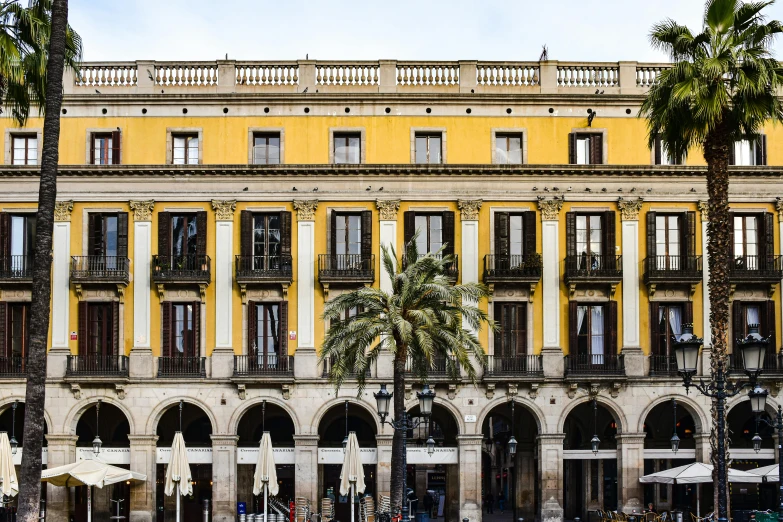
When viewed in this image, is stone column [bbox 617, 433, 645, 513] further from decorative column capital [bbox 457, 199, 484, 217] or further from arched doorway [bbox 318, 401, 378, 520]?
decorative column capital [bbox 457, 199, 484, 217]

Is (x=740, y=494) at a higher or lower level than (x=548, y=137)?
lower

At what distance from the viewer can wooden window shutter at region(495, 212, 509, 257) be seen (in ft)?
149

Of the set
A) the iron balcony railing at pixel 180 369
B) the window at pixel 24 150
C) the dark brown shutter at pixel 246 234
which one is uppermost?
the window at pixel 24 150

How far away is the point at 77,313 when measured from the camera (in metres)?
44.9

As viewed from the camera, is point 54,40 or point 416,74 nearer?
point 54,40

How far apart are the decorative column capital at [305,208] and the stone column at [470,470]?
1019cm

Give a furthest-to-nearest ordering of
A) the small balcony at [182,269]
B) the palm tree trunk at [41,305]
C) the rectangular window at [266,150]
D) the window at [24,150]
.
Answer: the rectangular window at [266,150], the window at [24,150], the small balcony at [182,269], the palm tree trunk at [41,305]

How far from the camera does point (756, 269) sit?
1775 inches

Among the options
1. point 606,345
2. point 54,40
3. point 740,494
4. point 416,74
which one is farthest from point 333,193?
point 54,40

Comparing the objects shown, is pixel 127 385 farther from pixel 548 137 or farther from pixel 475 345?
pixel 548 137

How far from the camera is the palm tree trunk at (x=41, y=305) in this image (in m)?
21.8

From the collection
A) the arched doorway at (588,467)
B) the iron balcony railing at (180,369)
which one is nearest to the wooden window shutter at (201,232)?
the iron balcony railing at (180,369)

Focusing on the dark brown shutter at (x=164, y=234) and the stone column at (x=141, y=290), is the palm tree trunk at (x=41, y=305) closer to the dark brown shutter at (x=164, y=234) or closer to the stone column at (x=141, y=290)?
the dark brown shutter at (x=164, y=234)

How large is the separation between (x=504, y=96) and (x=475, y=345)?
12.2m
